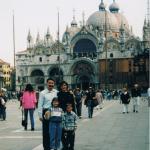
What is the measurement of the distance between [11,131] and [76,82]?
279 ft

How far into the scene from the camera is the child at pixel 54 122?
1088 cm

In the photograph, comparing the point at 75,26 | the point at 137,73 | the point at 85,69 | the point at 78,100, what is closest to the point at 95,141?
the point at 78,100

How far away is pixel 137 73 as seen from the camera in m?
76.0

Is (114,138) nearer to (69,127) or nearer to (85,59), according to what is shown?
(69,127)

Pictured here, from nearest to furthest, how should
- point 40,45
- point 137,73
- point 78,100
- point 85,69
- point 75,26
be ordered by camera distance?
point 78,100
point 137,73
point 85,69
point 40,45
point 75,26

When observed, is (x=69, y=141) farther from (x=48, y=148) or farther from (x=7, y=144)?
(x=7, y=144)

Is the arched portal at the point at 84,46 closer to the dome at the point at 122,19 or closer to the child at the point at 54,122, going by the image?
the dome at the point at 122,19

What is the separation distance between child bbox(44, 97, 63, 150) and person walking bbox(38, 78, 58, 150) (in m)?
0.39

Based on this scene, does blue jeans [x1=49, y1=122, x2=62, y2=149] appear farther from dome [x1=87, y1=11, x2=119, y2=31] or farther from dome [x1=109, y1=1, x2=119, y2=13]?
dome [x1=109, y1=1, x2=119, y2=13]

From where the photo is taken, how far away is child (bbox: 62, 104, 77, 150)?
35.5ft

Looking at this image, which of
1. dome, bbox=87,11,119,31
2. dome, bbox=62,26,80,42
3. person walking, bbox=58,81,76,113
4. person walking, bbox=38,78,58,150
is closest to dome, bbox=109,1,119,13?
dome, bbox=87,11,119,31

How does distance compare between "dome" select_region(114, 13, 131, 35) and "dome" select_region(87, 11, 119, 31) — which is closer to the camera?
"dome" select_region(87, 11, 119, 31)

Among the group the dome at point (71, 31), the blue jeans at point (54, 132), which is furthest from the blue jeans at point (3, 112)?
the dome at point (71, 31)

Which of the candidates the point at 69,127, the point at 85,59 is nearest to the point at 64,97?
the point at 69,127
